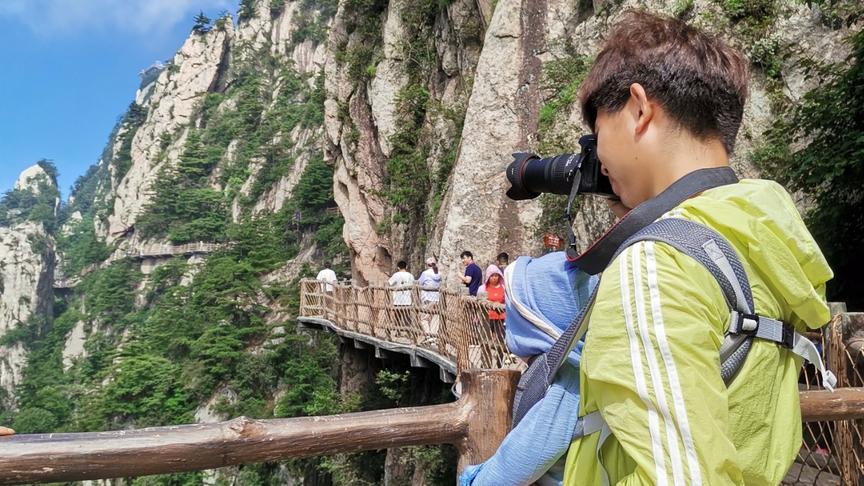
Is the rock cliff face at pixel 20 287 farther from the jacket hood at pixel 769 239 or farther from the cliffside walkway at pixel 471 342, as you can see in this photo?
the jacket hood at pixel 769 239

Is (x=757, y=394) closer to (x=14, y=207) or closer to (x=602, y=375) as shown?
(x=602, y=375)

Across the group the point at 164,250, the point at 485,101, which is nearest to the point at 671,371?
the point at 485,101

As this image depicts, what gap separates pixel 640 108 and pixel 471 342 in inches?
222

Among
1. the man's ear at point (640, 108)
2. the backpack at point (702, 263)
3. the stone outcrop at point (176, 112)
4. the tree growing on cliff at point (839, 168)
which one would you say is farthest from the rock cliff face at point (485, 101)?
the stone outcrop at point (176, 112)

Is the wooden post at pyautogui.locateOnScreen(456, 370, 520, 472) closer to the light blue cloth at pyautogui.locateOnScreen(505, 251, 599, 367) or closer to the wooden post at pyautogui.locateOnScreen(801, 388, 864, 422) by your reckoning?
the light blue cloth at pyautogui.locateOnScreen(505, 251, 599, 367)

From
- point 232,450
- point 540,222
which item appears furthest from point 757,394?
point 540,222

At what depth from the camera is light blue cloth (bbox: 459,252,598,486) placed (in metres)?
0.91

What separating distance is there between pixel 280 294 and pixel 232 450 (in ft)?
81.1

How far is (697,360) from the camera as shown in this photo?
0.65 metres

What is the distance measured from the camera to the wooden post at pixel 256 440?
1.36 metres

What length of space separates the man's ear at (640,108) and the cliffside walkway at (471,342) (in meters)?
1.50

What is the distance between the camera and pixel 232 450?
1.46 meters

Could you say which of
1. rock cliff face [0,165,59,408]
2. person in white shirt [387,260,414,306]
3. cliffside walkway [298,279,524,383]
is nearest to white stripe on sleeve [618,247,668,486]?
cliffside walkway [298,279,524,383]

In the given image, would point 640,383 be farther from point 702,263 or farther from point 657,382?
point 702,263
